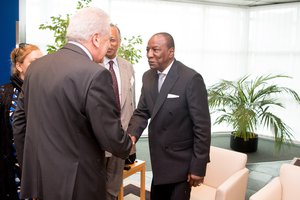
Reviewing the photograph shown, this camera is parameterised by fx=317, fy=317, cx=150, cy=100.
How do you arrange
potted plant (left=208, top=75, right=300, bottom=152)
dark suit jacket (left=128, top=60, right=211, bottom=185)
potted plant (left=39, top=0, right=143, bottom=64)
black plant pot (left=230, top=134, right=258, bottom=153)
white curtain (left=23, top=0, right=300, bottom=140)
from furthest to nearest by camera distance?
white curtain (left=23, top=0, right=300, bottom=140) → black plant pot (left=230, top=134, right=258, bottom=153) → potted plant (left=208, top=75, right=300, bottom=152) → potted plant (left=39, top=0, right=143, bottom=64) → dark suit jacket (left=128, top=60, right=211, bottom=185)

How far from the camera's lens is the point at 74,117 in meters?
1.41

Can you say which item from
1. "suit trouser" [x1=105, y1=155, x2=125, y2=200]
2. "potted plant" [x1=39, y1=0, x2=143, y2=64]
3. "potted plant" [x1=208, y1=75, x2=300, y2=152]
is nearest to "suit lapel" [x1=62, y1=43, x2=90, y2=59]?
"suit trouser" [x1=105, y1=155, x2=125, y2=200]

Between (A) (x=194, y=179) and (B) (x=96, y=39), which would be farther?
(A) (x=194, y=179)

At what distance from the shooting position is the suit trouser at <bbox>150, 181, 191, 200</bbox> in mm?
2125

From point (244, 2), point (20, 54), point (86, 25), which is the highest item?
point (244, 2)

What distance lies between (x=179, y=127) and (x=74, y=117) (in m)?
0.85

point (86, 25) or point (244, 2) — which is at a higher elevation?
point (244, 2)

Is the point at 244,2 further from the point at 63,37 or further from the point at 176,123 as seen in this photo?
the point at 176,123

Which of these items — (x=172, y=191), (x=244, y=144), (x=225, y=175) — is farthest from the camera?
(x=244, y=144)

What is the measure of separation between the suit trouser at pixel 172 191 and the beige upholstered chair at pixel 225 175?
1.00 ft

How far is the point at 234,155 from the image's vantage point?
262 cm

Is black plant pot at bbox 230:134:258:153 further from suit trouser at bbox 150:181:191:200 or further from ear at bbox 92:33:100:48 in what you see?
ear at bbox 92:33:100:48

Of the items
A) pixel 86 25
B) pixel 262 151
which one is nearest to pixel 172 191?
pixel 86 25

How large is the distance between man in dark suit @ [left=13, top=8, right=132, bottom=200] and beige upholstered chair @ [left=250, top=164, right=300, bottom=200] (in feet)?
4.08
